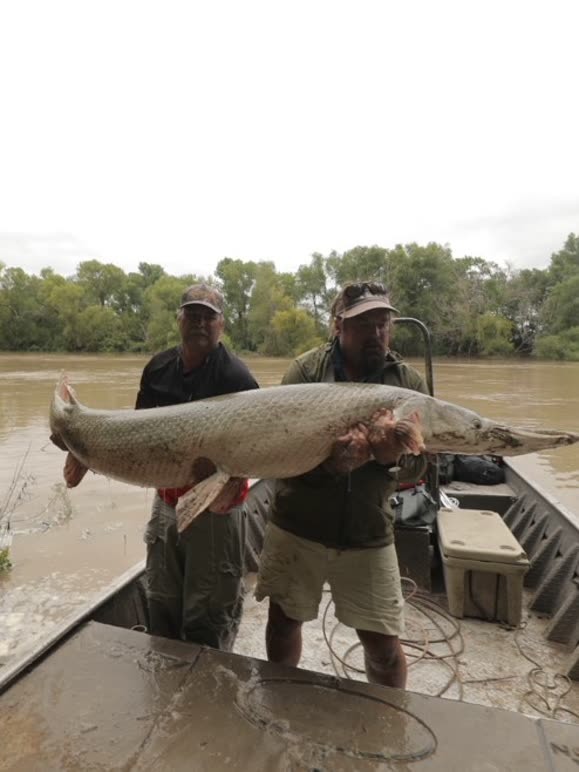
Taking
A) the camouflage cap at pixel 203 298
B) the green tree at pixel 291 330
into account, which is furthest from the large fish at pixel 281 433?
the green tree at pixel 291 330

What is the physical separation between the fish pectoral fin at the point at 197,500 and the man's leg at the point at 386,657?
0.91 metres

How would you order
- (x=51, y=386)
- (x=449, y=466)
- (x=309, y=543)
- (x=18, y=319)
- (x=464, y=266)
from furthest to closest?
(x=18, y=319) < (x=464, y=266) < (x=51, y=386) < (x=449, y=466) < (x=309, y=543)

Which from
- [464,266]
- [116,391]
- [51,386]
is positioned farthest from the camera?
[464,266]

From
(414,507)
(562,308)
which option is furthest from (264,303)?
(414,507)

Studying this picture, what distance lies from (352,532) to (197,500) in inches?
27.1

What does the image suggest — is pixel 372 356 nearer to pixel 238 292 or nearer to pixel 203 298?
pixel 203 298

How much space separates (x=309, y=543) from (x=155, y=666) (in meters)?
0.81

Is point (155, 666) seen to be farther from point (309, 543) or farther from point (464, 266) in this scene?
point (464, 266)

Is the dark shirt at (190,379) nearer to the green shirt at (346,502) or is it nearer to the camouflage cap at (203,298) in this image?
the camouflage cap at (203,298)

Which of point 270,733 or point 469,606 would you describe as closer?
point 270,733

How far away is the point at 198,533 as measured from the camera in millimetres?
2365

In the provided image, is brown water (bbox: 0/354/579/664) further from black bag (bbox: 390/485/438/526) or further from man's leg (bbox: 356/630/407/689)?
black bag (bbox: 390/485/438/526)

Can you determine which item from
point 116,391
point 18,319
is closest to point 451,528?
point 116,391

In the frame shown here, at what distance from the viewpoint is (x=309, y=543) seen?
7.49ft
